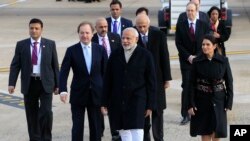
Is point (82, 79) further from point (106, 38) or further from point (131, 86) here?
point (106, 38)

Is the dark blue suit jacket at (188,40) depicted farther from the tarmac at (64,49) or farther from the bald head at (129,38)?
the bald head at (129,38)

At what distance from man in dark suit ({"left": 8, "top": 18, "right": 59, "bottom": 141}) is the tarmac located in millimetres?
613

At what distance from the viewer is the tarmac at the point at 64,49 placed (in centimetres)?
1120

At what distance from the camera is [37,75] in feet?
32.9

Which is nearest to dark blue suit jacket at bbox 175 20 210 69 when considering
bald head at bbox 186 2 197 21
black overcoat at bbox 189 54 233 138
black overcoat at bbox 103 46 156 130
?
bald head at bbox 186 2 197 21

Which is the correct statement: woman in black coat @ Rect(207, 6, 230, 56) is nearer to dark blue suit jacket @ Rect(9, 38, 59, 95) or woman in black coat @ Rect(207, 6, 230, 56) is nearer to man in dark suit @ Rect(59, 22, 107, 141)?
dark blue suit jacket @ Rect(9, 38, 59, 95)

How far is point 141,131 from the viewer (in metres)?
8.41

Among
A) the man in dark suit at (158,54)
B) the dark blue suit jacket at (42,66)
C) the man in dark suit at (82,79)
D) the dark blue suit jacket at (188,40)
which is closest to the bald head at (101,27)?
the dark blue suit jacket at (42,66)

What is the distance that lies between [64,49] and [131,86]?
42.7 feet

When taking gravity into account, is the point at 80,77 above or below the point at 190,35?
below

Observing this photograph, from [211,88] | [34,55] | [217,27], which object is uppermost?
[217,27]

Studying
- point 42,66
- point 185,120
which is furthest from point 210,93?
point 185,120

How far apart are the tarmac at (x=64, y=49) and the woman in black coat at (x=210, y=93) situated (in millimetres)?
1617

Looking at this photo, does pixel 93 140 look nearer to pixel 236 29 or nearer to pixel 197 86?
pixel 197 86
